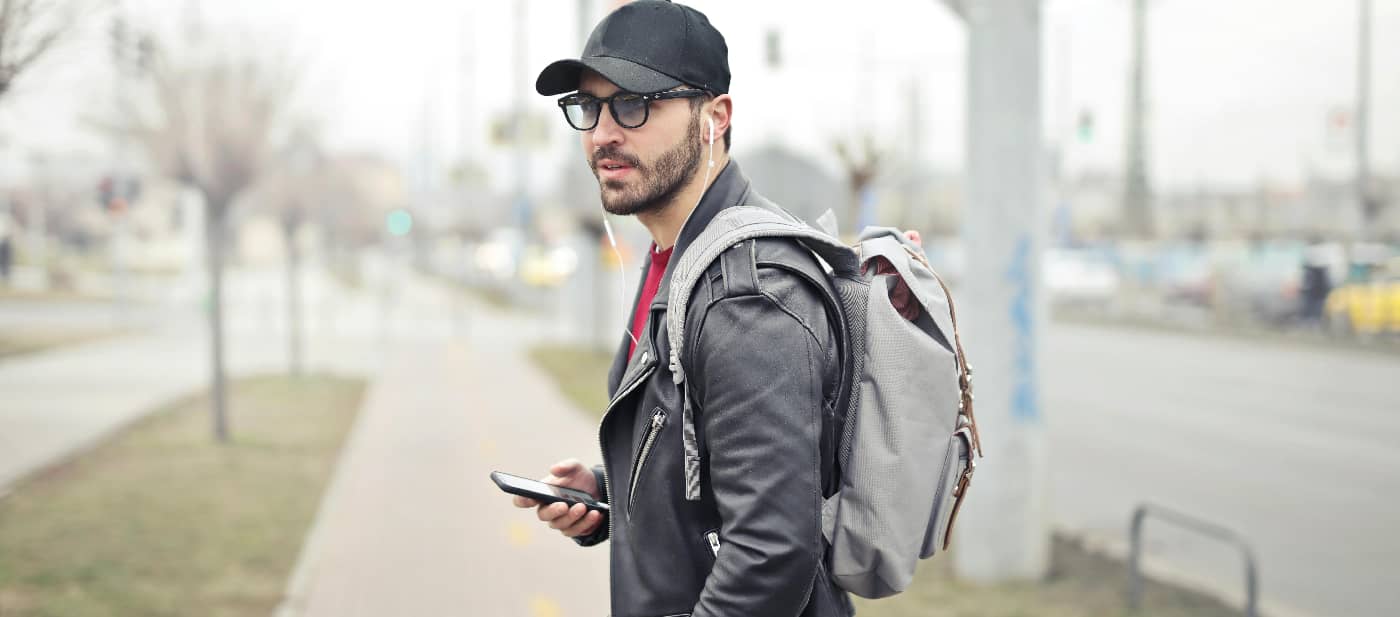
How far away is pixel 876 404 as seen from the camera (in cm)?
190

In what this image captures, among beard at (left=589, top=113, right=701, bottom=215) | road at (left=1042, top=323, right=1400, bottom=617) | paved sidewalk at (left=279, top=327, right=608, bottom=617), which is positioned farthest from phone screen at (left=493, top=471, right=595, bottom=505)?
road at (left=1042, top=323, right=1400, bottom=617)

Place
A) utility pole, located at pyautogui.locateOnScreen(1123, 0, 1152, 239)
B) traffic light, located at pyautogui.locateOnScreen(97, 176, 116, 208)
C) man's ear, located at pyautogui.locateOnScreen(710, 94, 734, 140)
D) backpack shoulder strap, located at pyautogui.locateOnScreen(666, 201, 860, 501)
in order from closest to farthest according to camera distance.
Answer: backpack shoulder strap, located at pyautogui.locateOnScreen(666, 201, 860, 501)
man's ear, located at pyautogui.locateOnScreen(710, 94, 734, 140)
traffic light, located at pyautogui.locateOnScreen(97, 176, 116, 208)
utility pole, located at pyautogui.locateOnScreen(1123, 0, 1152, 239)

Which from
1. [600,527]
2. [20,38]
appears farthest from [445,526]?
[600,527]

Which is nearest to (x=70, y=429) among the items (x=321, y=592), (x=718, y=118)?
(x=321, y=592)

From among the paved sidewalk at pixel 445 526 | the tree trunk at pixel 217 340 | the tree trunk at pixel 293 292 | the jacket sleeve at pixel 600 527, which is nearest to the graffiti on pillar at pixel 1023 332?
the paved sidewalk at pixel 445 526

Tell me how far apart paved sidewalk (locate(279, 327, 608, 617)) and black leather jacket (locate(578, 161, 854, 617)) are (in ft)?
13.2

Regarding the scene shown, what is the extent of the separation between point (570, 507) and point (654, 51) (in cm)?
86

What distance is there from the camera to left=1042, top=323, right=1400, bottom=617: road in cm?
745

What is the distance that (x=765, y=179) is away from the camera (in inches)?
471

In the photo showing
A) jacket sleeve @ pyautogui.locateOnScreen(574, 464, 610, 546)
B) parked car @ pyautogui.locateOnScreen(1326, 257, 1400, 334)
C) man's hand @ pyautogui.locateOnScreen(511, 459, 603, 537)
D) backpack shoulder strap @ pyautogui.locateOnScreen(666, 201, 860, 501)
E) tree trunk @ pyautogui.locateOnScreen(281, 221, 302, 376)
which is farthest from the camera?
parked car @ pyautogui.locateOnScreen(1326, 257, 1400, 334)

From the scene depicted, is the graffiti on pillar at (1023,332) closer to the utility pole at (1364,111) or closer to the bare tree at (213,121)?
the bare tree at (213,121)

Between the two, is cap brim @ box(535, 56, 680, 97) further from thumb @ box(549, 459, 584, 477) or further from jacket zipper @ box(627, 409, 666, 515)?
thumb @ box(549, 459, 584, 477)

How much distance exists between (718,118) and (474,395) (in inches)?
533

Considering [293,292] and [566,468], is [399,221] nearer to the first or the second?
[293,292]
